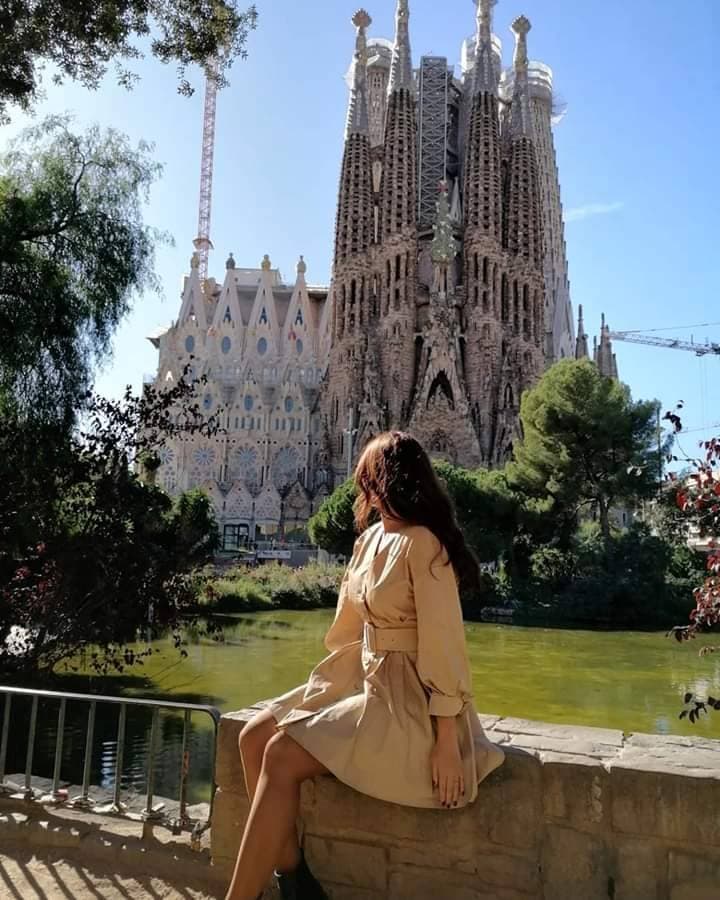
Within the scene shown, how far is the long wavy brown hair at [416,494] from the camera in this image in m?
2.18

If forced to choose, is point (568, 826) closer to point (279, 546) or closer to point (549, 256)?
point (279, 546)

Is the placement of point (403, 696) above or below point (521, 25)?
below

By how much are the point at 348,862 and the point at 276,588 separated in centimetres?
1883

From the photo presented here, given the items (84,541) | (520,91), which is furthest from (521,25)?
(84,541)

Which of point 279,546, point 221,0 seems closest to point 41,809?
point 221,0

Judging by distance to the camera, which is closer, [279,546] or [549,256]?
[279,546]

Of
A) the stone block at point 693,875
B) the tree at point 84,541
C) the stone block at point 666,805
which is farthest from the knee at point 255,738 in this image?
the tree at point 84,541

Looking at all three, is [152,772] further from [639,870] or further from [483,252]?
[483,252]

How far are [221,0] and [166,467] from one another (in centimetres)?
3586

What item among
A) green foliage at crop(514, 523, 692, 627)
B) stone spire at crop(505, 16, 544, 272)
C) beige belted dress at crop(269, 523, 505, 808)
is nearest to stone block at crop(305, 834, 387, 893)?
beige belted dress at crop(269, 523, 505, 808)

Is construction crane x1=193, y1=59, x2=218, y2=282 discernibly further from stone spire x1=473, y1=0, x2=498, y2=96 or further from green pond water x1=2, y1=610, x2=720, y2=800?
green pond water x1=2, y1=610, x2=720, y2=800

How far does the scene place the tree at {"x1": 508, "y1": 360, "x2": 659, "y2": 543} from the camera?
71.3ft

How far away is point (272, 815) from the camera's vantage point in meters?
2.04

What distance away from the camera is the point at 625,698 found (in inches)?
369
